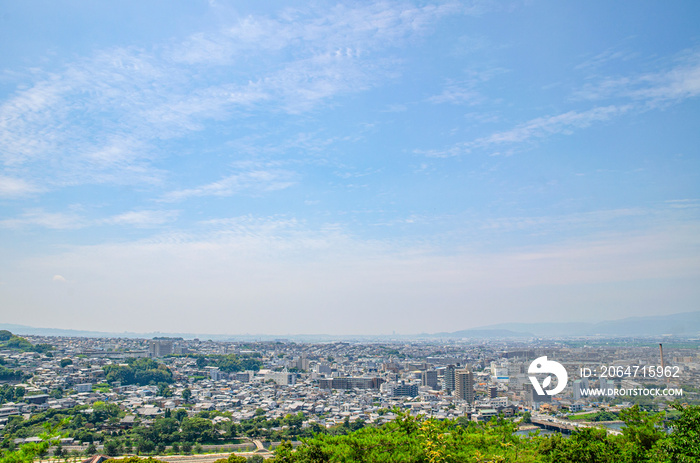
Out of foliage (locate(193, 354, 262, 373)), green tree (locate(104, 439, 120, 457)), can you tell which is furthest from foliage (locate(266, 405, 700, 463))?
foliage (locate(193, 354, 262, 373))

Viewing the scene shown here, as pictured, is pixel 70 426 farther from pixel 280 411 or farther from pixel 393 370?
pixel 393 370

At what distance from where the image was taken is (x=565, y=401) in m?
30.0

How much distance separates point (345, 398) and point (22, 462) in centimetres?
3088

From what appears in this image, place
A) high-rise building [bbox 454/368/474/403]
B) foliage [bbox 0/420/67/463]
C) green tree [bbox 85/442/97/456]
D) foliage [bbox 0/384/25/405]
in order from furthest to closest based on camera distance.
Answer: high-rise building [bbox 454/368/474/403] < foliage [bbox 0/384/25/405] < green tree [bbox 85/442/97/456] < foliage [bbox 0/420/67/463]

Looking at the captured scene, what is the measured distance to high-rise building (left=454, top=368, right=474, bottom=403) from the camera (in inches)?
1366

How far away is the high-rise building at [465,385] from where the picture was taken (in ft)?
114

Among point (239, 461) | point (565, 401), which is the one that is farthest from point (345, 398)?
point (239, 461)

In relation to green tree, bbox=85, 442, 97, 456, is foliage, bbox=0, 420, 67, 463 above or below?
above

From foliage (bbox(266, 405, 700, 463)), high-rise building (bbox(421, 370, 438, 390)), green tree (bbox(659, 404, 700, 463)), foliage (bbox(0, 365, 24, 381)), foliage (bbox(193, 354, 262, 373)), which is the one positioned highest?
green tree (bbox(659, 404, 700, 463))

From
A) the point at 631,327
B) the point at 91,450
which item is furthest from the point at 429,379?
the point at 631,327

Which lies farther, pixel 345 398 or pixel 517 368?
pixel 517 368

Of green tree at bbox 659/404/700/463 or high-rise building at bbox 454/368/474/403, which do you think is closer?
green tree at bbox 659/404/700/463

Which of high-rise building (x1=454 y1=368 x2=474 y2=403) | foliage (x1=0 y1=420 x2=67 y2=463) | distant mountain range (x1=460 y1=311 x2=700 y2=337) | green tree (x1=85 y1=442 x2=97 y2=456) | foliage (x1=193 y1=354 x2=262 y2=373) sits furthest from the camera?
distant mountain range (x1=460 y1=311 x2=700 y2=337)

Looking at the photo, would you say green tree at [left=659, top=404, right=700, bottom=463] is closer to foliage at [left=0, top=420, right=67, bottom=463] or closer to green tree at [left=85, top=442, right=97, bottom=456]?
foliage at [left=0, top=420, right=67, bottom=463]
